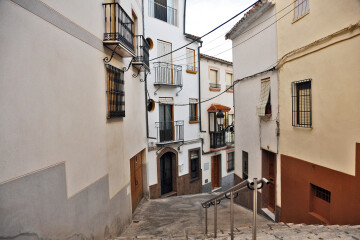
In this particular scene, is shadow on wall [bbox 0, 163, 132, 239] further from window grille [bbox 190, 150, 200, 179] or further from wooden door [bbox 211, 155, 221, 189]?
wooden door [bbox 211, 155, 221, 189]

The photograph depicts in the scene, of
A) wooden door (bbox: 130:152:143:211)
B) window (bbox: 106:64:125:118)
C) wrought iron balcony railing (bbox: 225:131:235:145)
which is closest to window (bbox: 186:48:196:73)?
wrought iron balcony railing (bbox: 225:131:235:145)

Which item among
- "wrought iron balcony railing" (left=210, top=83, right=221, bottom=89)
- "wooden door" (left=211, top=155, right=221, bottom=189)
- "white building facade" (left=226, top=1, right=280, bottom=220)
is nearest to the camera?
"white building facade" (left=226, top=1, right=280, bottom=220)

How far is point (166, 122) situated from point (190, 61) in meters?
4.26

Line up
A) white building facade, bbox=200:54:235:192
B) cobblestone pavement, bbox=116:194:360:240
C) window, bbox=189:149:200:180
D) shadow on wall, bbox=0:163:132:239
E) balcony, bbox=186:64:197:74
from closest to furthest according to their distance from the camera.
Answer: shadow on wall, bbox=0:163:132:239
cobblestone pavement, bbox=116:194:360:240
balcony, bbox=186:64:197:74
window, bbox=189:149:200:180
white building facade, bbox=200:54:235:192

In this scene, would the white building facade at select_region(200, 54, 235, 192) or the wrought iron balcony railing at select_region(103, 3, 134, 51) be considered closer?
the wrought iron balcony railing at select_region(103, 3, 134, 51)

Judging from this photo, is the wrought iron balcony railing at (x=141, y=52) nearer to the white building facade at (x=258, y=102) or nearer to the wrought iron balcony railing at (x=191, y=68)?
the white building facade at (x=258, y=102)

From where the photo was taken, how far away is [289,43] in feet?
24.5

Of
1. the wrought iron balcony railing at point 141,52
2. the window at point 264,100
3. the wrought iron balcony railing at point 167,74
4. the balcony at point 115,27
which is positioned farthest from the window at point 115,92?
the wrought iron balcony railing at point 167,74

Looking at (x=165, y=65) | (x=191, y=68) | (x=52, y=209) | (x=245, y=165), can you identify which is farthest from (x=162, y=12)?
(x=52, y=209)

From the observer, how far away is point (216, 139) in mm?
16719

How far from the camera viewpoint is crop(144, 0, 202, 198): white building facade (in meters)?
12.8

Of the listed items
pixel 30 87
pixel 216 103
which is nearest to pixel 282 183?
pixel 30 87

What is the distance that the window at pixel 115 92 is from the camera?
21.4 ft

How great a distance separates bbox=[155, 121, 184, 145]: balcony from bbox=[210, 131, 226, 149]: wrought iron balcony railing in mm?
3153
